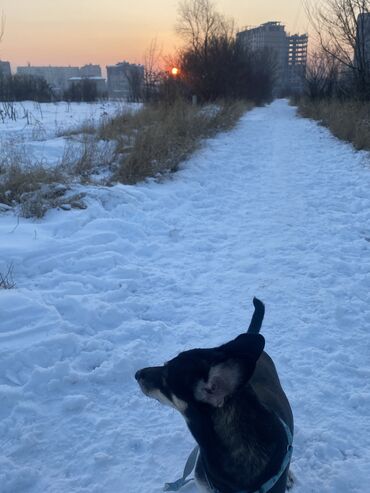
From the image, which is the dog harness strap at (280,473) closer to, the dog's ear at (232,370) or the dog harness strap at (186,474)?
the dog's ear at (232,370)

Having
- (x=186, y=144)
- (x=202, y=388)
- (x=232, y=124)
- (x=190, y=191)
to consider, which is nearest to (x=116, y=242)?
(x=190, y=191)

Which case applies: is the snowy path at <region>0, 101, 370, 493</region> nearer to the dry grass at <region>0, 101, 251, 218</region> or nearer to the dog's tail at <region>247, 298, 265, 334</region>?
the dry grass at <region>0, 101, 251, 218</region>

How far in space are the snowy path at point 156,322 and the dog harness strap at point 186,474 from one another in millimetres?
114

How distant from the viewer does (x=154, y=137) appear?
1042cm

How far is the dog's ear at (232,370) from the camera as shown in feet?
6.02

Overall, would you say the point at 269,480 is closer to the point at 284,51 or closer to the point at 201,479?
the point at 201,479

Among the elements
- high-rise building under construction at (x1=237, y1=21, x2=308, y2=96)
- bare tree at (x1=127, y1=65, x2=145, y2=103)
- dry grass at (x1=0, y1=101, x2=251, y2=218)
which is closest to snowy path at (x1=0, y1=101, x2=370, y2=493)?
dry grass at (x1=0, y1=101, x2=251, y2=218)

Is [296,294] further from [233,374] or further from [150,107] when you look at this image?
[150,107]

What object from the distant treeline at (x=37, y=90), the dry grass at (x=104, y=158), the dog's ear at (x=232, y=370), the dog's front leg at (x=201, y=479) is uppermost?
the distant treeline at (x=37, y=90)

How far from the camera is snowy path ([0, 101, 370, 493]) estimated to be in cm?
273

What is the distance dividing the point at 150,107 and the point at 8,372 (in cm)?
1382

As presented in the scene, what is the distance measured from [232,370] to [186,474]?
1003mm

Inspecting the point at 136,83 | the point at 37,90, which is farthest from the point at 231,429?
the point at 37,90

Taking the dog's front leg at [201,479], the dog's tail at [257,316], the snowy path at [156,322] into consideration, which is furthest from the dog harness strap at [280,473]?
the snowy path at [156,322]
